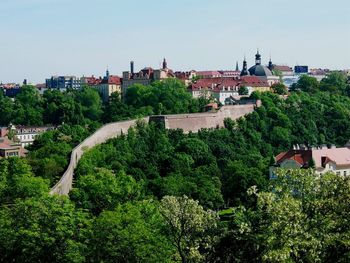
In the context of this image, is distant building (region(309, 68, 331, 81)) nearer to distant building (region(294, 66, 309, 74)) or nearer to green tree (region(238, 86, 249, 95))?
distant building (region(294, 66, 309, 74))

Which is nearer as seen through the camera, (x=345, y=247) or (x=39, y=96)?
(x=345, y=247)

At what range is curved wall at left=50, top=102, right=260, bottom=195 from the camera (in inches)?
1752

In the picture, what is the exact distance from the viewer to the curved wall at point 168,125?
44.5m

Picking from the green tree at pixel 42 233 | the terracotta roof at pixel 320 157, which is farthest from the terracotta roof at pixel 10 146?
the green tree at pixel 42 233

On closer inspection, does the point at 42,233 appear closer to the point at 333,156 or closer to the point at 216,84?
the point at 333,156

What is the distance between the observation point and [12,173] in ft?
132

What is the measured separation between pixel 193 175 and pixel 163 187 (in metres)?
6.19

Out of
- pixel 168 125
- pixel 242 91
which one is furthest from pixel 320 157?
pixel 242 91

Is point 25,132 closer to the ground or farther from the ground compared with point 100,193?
closer to the ground

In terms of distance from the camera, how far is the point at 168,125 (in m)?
66.1

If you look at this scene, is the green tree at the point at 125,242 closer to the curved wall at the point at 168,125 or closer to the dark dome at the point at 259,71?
the curved wall at the point at 168,125

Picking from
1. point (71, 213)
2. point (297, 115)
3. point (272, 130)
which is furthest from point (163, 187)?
point (297, 115)

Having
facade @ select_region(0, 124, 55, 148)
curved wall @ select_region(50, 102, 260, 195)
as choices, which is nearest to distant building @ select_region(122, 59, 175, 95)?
facade @ select_region(0, 124, 55, 148)

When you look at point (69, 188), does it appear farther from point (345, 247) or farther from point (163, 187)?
point (345, 247)
